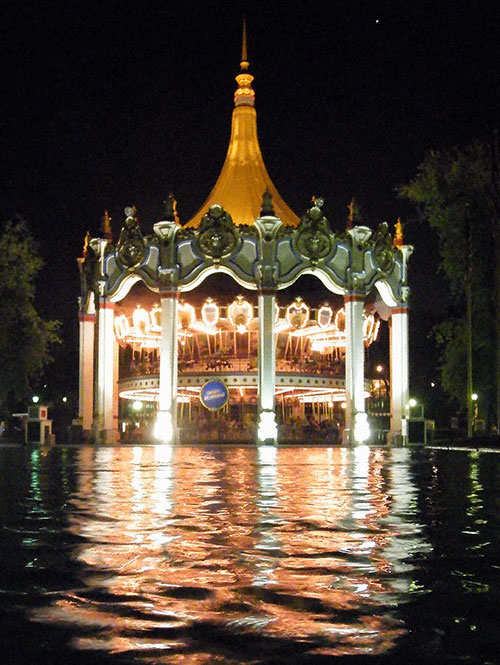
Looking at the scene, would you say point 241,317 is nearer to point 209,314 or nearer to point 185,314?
point 209,314

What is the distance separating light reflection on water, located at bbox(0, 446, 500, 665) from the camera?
4500 mm

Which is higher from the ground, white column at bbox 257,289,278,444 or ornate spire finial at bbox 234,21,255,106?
ornate spire finial at bbox 234,21,255,106

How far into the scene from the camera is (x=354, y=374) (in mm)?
43094

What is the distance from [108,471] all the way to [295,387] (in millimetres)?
27049

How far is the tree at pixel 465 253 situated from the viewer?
39.3 m

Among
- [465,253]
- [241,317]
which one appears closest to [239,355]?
[241,317]

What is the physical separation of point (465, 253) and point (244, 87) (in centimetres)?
1934

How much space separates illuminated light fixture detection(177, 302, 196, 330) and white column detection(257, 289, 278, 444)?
508cm

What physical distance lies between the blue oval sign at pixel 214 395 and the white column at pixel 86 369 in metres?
7.03

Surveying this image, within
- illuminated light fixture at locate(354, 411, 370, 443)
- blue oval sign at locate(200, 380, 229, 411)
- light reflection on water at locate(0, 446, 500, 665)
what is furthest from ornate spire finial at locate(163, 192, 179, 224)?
light reflection on water at locate(0, 446, 500, 665)

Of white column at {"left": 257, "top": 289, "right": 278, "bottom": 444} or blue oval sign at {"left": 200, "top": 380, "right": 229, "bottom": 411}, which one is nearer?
white column at {"left": 257, "top": 289, "right": 278, "bottom": 444}

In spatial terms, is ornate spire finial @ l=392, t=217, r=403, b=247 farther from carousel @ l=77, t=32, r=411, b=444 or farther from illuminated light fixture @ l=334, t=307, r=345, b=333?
illuminated light fixture @ l=334, t=307, r=345, b=333

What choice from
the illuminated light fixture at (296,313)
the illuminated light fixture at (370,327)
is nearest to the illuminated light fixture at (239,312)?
the illuminated light fixture at (296,313)

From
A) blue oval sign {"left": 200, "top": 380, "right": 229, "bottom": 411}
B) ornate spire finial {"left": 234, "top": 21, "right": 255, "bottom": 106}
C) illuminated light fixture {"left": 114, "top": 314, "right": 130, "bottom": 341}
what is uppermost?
ornate spire finial {"left": 234, "top": 21, "right": 255, "bottom": 106}
